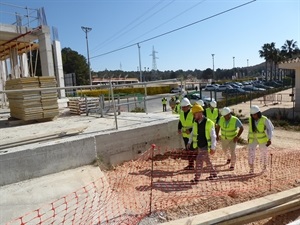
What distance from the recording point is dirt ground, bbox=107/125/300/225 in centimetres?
424

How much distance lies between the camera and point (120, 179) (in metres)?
5.78

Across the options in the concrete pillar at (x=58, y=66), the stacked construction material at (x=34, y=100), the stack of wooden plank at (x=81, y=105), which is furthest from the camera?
the concrete pillar at (x=58, y=66)

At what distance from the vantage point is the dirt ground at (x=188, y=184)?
424cm

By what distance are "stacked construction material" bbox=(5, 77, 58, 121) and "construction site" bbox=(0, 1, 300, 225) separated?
0.03 m

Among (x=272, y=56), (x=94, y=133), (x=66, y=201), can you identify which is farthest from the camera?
(x=272, y=56)

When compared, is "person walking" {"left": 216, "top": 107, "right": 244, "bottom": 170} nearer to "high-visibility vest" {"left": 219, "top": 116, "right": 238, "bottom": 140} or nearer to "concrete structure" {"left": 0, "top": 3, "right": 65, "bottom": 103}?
"high-visibility vest" {"left": 219, "top": 116, "right": 238, "bottom": 140}

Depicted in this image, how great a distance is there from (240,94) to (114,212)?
27.1 metres

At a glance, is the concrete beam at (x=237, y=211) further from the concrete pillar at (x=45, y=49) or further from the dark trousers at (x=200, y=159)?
the concrete pillar at (x=45, y=49)

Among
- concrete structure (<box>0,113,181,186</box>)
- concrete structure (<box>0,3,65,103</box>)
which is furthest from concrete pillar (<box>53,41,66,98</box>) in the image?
concrete structure (<box>0,113,181,186</box>)

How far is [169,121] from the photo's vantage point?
25.4ft

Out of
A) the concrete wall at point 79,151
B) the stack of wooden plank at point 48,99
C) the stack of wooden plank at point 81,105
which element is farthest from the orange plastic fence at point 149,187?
the stack of wooden plank at point 81,105

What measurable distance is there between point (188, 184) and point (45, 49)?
11.7 meters

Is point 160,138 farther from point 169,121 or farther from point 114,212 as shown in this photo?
point 114,212

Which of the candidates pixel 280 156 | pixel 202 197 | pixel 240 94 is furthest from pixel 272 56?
pixel 202 197
